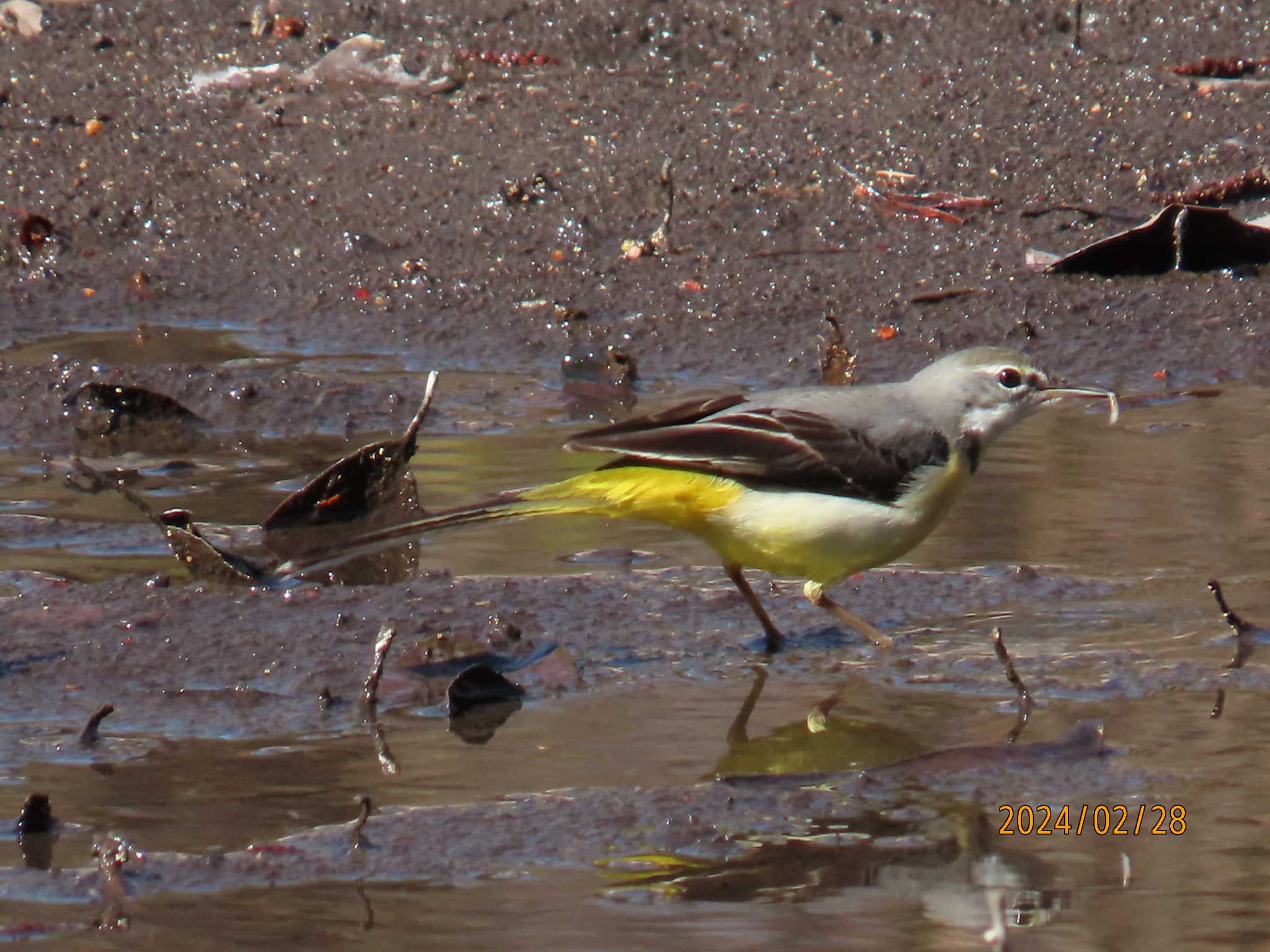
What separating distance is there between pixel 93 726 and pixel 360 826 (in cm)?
94

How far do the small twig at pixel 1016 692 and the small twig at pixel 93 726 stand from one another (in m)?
1.94

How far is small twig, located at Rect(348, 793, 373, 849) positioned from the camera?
3732 mm

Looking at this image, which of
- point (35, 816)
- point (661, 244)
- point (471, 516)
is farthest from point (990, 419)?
point (661, 244)

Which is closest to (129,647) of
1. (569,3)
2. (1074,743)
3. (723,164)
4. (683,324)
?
(1074,743)

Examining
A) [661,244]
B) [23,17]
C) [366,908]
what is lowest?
[661,244]

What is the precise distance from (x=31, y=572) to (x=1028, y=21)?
682cm

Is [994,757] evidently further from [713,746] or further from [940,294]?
[940,294]

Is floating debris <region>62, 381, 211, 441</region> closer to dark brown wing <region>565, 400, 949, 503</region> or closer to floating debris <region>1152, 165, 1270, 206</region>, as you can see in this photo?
dark brown wing <region>565, 400, 949, 503</region>

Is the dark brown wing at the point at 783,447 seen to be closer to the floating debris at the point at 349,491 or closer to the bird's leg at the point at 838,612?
the bird's leg at the point at 838,612

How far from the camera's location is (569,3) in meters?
10.8

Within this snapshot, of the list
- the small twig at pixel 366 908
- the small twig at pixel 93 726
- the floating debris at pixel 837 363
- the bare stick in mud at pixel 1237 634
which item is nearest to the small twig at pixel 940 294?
the floating debris at pixel 837 363

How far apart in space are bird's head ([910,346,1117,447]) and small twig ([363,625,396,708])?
1893 mm

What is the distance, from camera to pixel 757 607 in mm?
5379

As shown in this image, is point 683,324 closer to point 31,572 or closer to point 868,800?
point 31,572
